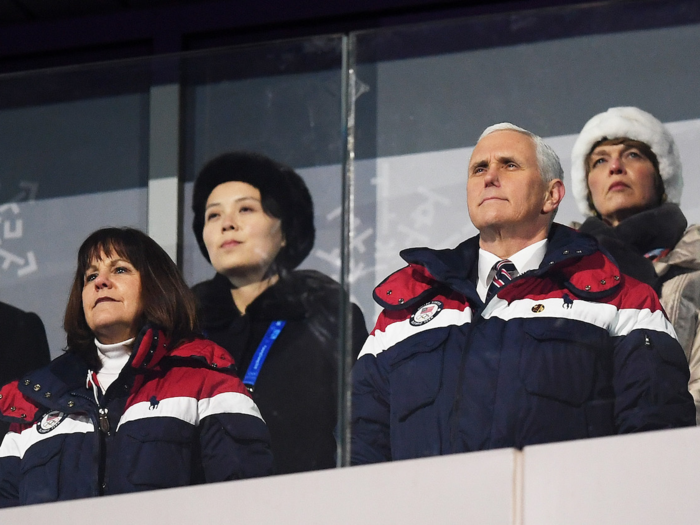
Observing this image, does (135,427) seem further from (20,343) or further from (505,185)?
(505,185)

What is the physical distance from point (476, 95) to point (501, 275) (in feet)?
1.64

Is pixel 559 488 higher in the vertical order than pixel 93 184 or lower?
lower

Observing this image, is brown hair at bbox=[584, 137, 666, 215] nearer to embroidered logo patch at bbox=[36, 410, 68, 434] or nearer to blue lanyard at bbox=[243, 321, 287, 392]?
blue lanyard at bbox=[243, 321, 287, 392]

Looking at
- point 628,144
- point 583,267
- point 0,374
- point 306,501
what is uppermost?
point 628,144

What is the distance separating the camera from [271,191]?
14.8ft

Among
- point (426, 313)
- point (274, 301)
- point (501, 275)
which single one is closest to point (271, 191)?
point (274, 301)

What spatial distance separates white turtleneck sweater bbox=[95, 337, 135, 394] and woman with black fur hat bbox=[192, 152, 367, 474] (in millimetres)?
218

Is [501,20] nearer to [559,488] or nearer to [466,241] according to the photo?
[466,241]

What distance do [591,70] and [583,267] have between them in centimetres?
53

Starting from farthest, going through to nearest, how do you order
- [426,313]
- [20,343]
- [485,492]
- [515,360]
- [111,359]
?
[20,343], [111,359], [426,313], [515,360], [485,492]

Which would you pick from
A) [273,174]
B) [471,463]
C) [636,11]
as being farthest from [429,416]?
[636,11]

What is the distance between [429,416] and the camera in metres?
4.06

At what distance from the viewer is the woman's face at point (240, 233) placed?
446 centimetres

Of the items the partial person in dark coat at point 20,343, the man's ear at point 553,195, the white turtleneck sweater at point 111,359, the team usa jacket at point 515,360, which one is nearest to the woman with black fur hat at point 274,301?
the team usa jacket at point 515,360
